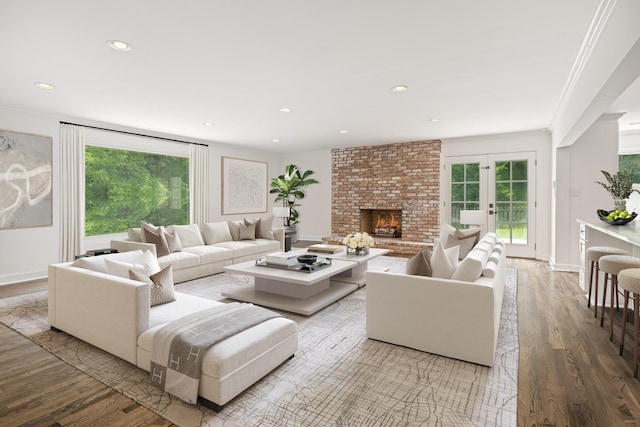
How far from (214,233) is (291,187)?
340cm

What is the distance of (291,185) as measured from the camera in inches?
360

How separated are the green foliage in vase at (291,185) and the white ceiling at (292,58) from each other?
3.67 m

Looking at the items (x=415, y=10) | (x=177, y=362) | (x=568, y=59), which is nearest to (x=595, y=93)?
(x=568, y=59)

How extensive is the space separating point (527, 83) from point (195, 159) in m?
6.12

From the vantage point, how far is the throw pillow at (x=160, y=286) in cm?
275

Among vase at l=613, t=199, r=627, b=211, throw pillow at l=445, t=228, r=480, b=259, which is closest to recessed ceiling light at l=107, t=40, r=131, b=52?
throw pillow at l=445, t=228, r=480, b=259

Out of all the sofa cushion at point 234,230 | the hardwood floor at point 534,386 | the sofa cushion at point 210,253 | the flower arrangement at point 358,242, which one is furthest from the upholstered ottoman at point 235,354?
the sofa cushion at point 234,230

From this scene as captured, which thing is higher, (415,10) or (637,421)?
(415,10)

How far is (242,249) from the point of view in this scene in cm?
582

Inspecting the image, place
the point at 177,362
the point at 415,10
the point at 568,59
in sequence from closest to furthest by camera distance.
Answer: the point at 177,362, the point at 415,10, the point at 568,59

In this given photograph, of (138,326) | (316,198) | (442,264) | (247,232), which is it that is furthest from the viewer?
(316,198)

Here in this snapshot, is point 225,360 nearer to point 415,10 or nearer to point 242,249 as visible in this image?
point 415,10

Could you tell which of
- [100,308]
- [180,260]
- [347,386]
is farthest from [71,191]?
[347,386]

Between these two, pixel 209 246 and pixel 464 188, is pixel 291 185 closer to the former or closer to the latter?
pixel 209 246
